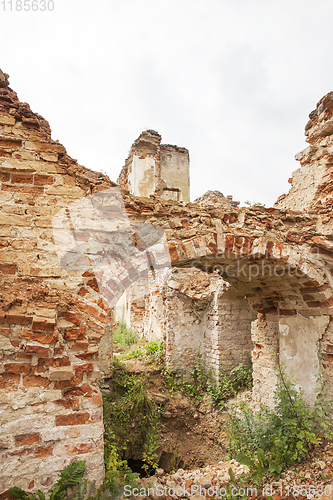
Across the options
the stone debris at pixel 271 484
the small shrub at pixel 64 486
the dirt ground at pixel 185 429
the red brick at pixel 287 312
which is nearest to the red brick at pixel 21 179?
the small shrub at pixel 64 486

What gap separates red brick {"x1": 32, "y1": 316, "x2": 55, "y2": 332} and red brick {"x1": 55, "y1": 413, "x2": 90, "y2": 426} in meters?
0.66

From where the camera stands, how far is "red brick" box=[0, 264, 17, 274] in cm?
237

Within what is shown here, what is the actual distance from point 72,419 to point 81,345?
0.54m

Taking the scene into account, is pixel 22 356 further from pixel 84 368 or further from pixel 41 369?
pixel 84 368

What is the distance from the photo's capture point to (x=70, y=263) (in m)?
2.54

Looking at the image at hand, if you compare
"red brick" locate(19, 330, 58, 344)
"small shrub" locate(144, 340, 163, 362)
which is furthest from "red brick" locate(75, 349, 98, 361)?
"small shrub" locate(144, 340, 163, 362)

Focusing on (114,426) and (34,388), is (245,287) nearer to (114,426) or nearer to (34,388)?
(114,426)

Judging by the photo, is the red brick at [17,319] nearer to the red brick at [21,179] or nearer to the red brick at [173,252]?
the red brick at [21,179]

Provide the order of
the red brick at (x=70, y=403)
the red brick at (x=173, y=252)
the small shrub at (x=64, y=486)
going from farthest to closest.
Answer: the red brick at (x=173, y=252), the red brick at (x=70, y=403), the small shrub at (x=64, y=486)

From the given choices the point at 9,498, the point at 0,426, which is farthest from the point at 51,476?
the point at 0,426

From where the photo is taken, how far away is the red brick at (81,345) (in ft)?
7.95

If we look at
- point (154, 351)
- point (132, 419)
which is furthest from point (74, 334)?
point (154, 351)

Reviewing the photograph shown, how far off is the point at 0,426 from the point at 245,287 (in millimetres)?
3395

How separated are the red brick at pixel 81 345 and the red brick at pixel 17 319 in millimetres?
407
